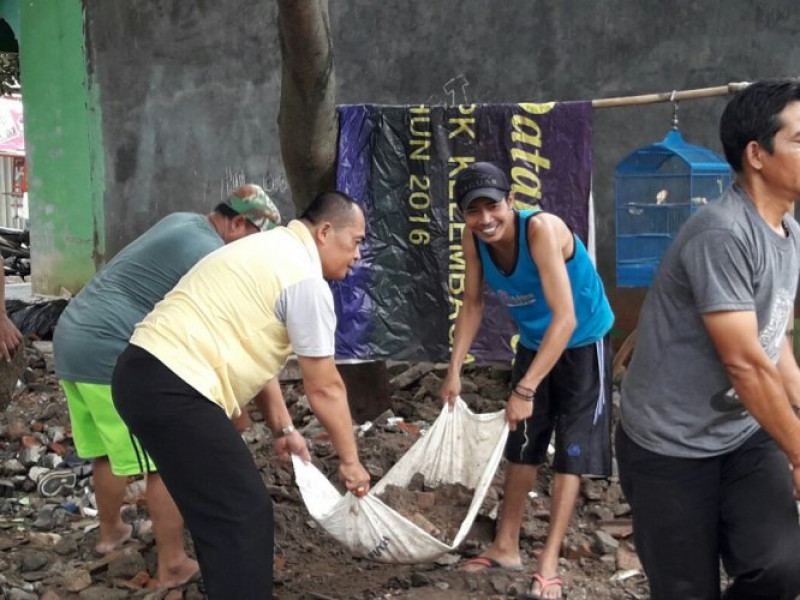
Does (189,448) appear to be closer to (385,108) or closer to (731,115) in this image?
(731,115)

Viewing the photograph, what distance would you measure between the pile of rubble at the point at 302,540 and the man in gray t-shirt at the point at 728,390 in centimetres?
149

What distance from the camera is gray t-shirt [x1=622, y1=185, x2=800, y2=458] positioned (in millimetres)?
2609

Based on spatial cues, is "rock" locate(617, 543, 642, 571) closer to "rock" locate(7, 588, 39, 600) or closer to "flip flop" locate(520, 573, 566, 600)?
"flip flop" locate(520, 573, 566, 600)

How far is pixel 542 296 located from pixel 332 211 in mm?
1134

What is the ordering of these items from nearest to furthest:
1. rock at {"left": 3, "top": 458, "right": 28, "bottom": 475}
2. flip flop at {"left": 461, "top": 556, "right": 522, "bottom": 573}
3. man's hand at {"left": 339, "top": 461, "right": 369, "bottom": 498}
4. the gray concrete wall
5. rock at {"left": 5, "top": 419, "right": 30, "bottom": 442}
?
1. man's hand at {"left": 339, "top": 461, "right": 369, "bottom": 498}
2. flip flop at {"left": 461, "top": 556, "right": 522, "bottom": 573}
3. rock at {"left": 3, "top": 458, "right": 28, "bottom": 475}
4. rock at {"left": 5, "top": 419, "right": 30, "bottom": 442}
5. the gray concrete wall

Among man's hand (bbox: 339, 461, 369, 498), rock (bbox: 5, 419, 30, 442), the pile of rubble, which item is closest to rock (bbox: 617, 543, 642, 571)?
the pile of rubble

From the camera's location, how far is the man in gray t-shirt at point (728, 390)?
2605mm

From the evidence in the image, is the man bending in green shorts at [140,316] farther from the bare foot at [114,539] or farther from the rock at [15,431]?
the rock at [15,431]

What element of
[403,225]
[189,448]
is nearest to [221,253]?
[189,448]

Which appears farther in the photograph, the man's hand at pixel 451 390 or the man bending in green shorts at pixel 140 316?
the man's hand at pixel 451 390

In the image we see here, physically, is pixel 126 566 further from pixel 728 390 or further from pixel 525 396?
pixel 728 390

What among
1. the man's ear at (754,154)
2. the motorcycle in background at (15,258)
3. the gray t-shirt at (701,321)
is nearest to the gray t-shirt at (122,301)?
the gray t-shirt at (701,321)

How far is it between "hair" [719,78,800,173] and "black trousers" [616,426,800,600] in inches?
32.3

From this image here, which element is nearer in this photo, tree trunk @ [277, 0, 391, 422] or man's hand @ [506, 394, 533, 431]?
man's hand @ [506, 394, 533, 431]
